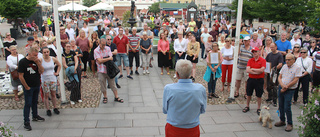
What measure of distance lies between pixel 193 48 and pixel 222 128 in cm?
422

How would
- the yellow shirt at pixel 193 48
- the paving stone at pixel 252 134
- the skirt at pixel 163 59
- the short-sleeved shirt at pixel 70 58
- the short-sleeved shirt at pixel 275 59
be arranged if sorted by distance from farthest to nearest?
the skirt at pixel 163 59 < the yellow shirt at pixel 193 48 < the short-sleeved shirt at pixel 275 59 < the short-sleeved shirt at pixel 70 58 < the paving stone at pixel 252 134

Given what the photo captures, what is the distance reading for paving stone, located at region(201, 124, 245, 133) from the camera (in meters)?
5.56

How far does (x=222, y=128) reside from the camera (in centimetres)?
565

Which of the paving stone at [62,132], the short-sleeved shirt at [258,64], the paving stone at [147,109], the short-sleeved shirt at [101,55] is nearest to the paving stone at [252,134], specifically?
the short-sleeved shirt at [258,64]

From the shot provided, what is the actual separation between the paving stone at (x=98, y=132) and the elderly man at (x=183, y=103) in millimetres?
2295

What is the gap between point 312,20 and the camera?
43.4 feet

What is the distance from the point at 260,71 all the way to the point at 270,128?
1375 millimetres

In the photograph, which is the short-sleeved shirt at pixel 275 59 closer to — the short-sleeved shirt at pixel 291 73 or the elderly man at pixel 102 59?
the short-sleeved shirt at pixel 291 73

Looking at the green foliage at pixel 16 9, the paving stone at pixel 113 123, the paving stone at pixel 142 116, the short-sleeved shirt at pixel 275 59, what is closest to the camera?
the paving stone at pixel 113 123

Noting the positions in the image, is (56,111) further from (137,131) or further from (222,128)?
(222,128)

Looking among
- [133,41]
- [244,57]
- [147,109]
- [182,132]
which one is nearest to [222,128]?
[147,109]

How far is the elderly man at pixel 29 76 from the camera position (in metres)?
5.34

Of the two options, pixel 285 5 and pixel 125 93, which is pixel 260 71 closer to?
pixel 125 93

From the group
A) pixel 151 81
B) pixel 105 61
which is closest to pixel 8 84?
pixel 105 61
